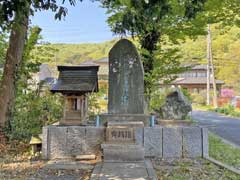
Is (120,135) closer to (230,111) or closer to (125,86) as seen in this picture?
(125,86)

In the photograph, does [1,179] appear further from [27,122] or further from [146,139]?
[27,122]

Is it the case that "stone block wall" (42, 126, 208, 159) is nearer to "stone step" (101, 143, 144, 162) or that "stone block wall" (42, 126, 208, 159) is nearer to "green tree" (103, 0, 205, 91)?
"stone step" (101, 143, 144, 162)

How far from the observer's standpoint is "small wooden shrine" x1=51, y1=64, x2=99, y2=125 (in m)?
7.11

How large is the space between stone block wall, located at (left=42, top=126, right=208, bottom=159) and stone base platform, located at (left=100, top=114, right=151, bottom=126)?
585 mm

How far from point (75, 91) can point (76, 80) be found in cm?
36

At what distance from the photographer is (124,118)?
739 cm

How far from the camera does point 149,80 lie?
420 inches

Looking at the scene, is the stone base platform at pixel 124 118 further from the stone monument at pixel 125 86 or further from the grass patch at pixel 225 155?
the grass patch at pixel 225 155

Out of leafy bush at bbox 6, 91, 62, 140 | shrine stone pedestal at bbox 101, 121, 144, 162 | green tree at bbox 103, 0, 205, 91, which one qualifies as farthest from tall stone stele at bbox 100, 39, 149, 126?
leafy bush at bbox 6, 91, 62, 140

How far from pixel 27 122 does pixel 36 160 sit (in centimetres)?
263

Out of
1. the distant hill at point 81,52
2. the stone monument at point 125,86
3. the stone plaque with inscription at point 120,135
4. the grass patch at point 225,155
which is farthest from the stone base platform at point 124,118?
the distant hill at point 81,52

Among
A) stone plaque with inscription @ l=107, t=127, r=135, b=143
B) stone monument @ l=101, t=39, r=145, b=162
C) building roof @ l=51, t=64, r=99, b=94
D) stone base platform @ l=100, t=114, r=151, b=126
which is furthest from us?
stone monument @ l=101, t=39, r=145, b=162

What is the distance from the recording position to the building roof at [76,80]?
710cm

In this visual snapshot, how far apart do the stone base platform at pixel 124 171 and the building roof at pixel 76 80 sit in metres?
1.90
